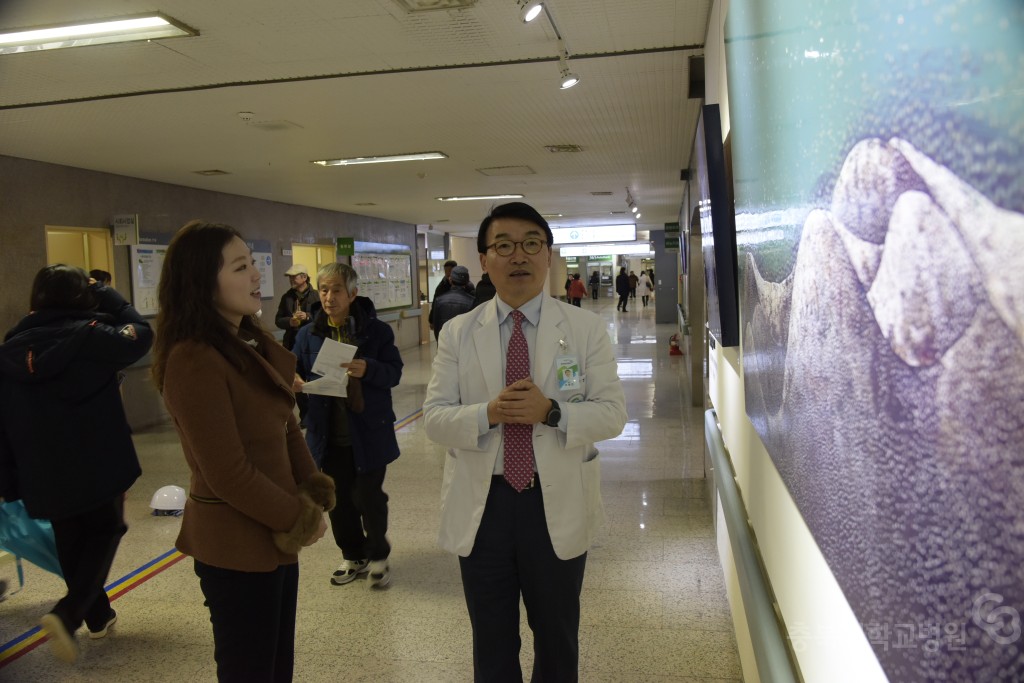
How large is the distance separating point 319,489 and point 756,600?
4.41ft

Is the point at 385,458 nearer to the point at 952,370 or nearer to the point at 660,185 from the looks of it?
the point at 952,370

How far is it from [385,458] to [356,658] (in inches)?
39.4

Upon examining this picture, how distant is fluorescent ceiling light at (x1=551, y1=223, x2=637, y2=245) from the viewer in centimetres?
2102

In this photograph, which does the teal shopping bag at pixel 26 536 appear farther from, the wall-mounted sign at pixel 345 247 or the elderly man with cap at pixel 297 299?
the wall-mounted sign at pixel 345 247

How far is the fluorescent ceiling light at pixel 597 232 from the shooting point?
68.9ft

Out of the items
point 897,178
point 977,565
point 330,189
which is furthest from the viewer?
point 330,189

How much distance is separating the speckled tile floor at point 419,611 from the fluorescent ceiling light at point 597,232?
15813 mm

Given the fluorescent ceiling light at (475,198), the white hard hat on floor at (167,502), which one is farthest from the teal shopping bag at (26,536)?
the fluorescent ceiling light at (475,198)

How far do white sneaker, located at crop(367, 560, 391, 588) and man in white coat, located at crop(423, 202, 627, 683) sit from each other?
1785 mm

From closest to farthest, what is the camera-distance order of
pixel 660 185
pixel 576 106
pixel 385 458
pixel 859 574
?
pixel 859 574 < pixel 385 458 < pixel 576 106 < pixel 660 185

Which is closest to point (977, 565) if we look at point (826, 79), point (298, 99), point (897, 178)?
point (897, 178)

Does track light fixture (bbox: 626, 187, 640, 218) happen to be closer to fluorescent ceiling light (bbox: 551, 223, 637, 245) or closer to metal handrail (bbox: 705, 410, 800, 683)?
fluorescent ceiling light (bbox: 551, 223, 637, 245)

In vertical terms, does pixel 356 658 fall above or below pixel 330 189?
below

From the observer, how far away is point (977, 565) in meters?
0.57
